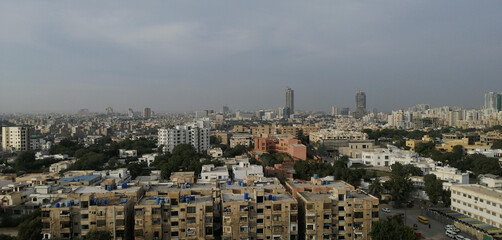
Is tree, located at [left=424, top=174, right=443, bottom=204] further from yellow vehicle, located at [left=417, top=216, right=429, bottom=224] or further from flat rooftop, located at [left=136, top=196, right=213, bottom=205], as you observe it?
flat rooftop, located at [left=136, top=196, right=213, bottom=205]

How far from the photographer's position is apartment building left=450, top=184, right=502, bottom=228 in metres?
8.76

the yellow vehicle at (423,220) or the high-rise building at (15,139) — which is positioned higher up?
the high-rise building at (15,139)

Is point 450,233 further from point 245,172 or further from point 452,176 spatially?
point 245,172

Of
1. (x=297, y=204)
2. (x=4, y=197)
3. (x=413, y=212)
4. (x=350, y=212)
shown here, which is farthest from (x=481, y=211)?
(x=4, y=197)

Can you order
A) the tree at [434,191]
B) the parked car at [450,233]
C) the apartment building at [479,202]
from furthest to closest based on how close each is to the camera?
the tree at [434,191] < the apartment building at [479,202] < the parked car at [450,233]

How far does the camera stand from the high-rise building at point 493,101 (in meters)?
60.7

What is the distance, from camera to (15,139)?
25094 mm

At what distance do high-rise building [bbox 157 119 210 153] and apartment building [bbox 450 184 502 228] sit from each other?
15364 millimetres

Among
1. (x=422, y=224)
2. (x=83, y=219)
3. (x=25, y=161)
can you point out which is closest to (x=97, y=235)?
(x=83, y=219)

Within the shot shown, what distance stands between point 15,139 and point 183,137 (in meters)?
11.9

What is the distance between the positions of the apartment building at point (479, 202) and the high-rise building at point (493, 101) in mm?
58106

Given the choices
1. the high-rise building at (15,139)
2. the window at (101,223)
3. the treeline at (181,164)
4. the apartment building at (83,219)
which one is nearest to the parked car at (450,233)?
the apartment building at (83,219)

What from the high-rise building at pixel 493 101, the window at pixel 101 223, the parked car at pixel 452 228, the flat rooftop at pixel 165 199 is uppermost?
the high-rise building at pixel 493 101

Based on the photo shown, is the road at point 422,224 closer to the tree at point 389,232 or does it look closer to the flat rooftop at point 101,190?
the tree at point 389,232
